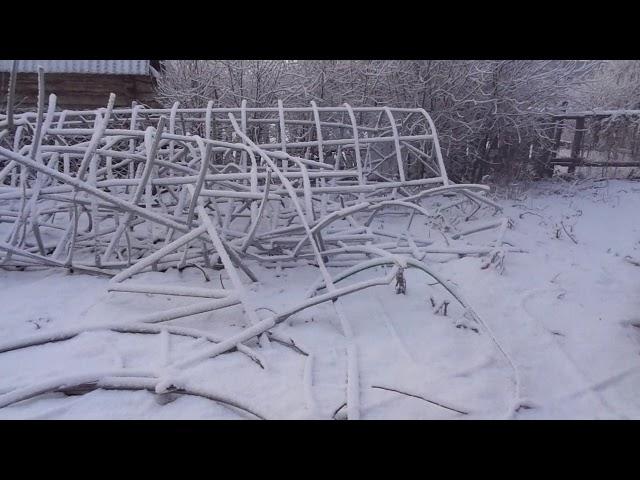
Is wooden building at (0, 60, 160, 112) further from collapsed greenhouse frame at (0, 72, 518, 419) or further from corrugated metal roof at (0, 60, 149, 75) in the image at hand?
collapsed greenhouse frame at (0, 72, 518, 419)

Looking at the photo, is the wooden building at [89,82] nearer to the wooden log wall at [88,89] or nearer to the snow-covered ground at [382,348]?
the wooden log wall at [88,89]

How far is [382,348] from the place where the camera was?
2.06m

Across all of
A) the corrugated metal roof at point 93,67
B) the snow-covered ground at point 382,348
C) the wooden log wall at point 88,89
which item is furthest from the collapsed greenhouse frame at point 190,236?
the wooden log wall at point 88,89

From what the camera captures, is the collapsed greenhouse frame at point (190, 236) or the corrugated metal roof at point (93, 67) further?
the corrugated metal roof at point (93, 67)

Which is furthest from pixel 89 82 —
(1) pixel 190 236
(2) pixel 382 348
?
(2) pixel 382 348

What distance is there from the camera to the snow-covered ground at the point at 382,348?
1.61 meters

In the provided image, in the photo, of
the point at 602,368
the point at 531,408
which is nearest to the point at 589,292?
the point at 602,368

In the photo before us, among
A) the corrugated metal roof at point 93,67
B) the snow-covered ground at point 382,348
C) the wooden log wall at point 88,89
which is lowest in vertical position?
the snow-covered ground at point 382,348

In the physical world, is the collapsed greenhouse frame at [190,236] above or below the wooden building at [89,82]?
below

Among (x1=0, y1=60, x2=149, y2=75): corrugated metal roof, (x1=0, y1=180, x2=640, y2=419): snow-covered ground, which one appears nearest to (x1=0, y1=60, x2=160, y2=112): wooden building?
(x1=0, y1=60, x2=149, y2=75): corrugated metal roof

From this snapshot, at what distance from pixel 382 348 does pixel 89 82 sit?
8.70 m

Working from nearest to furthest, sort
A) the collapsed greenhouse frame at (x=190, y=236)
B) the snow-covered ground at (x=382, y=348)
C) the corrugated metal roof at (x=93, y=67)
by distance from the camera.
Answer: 1. the snow-covered ground at (x=382, y=348)
2. the collapsed greenhouse frame at (x=190, y=236)
3. the corrugated metal roof at (x=93, y=67)

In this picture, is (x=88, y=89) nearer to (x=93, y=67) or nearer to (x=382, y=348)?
(x=93, y=67)

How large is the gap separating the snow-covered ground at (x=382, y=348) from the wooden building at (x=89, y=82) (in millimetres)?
6407
